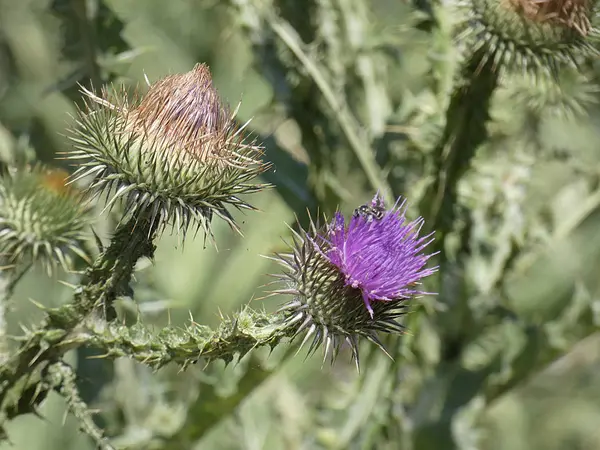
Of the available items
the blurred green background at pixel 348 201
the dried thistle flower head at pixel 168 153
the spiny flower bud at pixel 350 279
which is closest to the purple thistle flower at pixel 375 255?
the spiny flower bud at pixel 350 279

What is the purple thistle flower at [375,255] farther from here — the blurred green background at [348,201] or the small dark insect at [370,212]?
the blurred green background at [348,201]

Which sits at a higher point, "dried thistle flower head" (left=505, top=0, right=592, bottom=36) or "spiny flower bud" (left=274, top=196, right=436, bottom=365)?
"dried thistle flower head" (left=505, top=0, right=592, bottom=36)

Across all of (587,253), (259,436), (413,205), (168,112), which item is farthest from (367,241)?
(587,253)

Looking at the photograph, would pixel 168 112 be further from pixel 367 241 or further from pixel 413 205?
pixel 413 205

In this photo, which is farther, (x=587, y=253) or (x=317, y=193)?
(x=587, y=253)

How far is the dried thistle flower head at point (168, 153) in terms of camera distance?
1940 mm

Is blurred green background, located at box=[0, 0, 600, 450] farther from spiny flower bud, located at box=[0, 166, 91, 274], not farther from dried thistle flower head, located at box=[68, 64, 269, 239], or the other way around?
dried thistle flower head, located at box=[68, 64, 269, 239]

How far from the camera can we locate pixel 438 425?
329 centimetres

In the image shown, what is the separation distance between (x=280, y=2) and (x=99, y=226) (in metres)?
1.13

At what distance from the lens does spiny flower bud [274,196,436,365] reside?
6.48 ft

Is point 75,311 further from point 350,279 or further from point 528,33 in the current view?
point 528,33

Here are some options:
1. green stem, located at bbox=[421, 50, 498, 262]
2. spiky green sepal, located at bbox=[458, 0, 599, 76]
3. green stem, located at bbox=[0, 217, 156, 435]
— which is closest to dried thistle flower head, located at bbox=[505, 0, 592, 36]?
spiky green sepal, located at bbox=[458, 0, 599, 76]

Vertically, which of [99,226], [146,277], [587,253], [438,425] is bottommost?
[587,253]

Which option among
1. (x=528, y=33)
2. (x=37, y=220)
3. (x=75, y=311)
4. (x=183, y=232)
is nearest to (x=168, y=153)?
(x=183, y=232)
